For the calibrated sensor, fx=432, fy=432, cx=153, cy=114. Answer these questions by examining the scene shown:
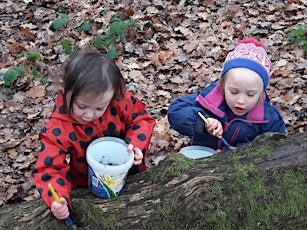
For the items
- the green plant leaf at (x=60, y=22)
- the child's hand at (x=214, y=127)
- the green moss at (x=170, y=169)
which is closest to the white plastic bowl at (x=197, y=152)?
the child's hand at (x=214, y=127)

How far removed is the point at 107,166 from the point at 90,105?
1.30 ft

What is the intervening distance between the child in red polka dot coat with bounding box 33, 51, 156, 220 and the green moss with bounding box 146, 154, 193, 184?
0.53 ft

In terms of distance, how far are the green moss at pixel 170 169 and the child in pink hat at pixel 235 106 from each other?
0.60 m

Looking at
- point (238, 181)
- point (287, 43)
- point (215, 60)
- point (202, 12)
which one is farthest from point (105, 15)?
point (238, 181)

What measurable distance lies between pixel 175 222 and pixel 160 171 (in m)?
0.40

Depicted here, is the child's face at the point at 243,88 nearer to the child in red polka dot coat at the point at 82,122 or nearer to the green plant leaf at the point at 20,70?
the child in red polka dot coat at the point at 82,122

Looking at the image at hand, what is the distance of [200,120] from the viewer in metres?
3.41

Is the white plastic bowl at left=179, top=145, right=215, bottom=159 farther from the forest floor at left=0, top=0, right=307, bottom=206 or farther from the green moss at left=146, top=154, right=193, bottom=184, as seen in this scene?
the forest floor at left=0, top=0, right=307, bottom=206

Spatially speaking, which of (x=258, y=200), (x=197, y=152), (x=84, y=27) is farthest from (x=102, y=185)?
(x=84, y=27)

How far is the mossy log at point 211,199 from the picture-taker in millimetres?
2406

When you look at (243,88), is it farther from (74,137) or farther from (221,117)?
(74,137)

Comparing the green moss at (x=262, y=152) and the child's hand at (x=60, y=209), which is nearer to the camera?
the child's hand at (x=60, y=209)

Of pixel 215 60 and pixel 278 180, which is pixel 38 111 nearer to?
pixel 215 60

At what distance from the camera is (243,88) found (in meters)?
3.21
